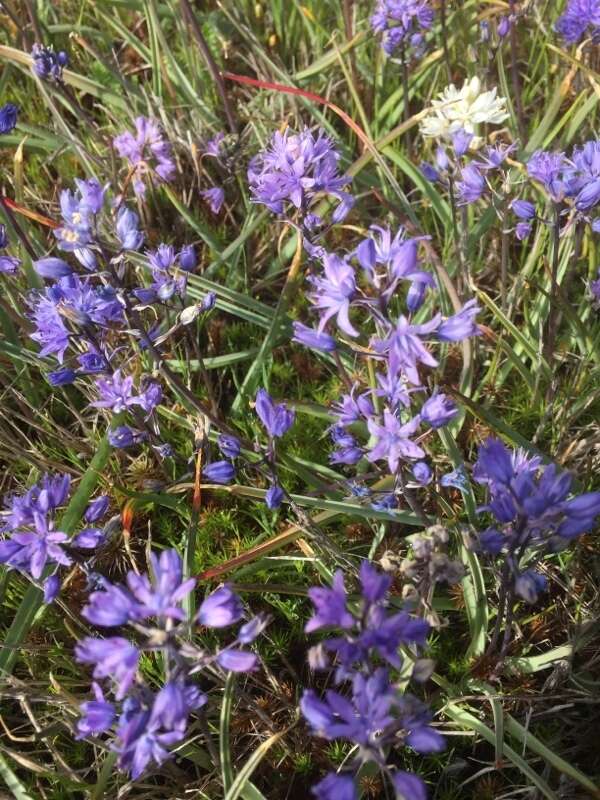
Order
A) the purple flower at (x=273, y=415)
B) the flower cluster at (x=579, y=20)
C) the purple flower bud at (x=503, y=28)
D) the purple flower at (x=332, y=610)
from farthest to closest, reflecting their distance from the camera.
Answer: the purple flower bud at (x=503, y=28), the flower cluster at (x=579, y=20), the purple flower at (x=273, y=415), the purple flower at (x=332, y=610)

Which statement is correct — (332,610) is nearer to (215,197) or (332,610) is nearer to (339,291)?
(339,291)

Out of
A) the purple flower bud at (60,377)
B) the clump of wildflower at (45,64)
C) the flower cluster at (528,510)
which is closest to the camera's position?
the flower cluster at (528,510)

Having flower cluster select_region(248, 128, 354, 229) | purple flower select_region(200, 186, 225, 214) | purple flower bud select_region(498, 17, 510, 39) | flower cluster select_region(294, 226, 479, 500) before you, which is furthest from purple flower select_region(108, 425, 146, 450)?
purple flower bud select_region(498, 17, 510, 39)

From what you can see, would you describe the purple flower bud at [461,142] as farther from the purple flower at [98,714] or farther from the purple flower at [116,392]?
the purple flower at [98,714]

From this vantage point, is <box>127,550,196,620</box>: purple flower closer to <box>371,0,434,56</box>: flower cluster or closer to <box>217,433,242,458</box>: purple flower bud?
<box>217,433,242,458</box>: purple flower bud

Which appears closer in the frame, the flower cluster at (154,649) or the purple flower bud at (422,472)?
the flower cluster at (154,649)

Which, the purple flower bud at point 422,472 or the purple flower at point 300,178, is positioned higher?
the purple flower at point 300,178

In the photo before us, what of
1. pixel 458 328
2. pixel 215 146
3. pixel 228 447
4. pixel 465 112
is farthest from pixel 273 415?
pixel 215 146

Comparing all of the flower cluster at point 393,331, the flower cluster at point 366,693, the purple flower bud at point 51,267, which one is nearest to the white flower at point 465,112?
the flower cluster at point 393,331
